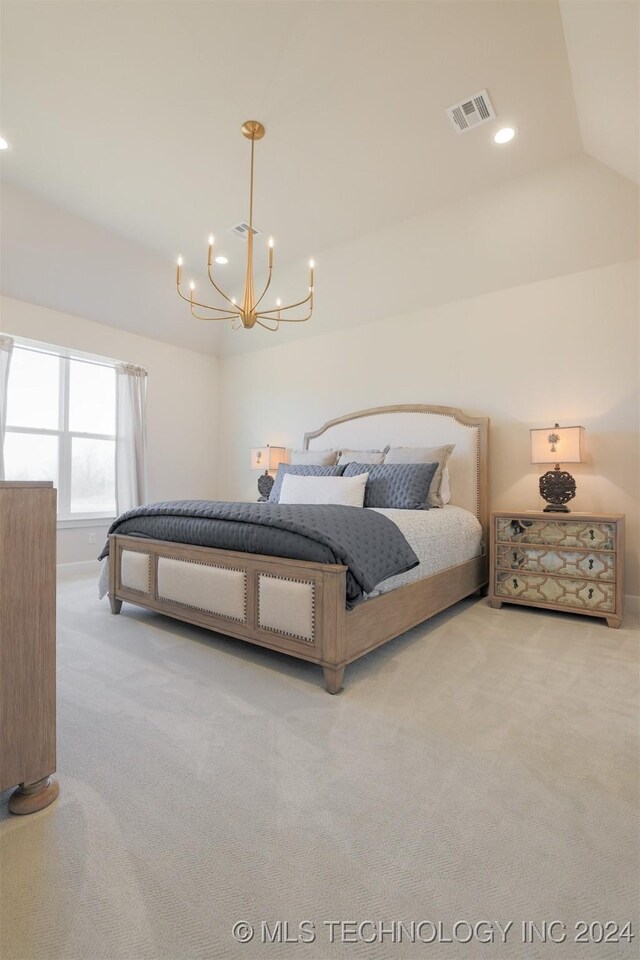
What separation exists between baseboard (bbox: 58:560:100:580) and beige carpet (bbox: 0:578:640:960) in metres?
2.54

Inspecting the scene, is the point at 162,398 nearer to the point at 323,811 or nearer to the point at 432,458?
the point at 432,458

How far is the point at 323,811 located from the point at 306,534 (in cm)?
104

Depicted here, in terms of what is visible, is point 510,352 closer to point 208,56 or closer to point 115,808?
point 208,56

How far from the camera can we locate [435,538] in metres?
2.86

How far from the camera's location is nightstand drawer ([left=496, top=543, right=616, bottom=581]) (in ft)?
9.62

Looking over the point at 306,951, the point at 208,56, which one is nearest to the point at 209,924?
the point at 306,951

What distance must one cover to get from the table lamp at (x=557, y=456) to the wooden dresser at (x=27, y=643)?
3.08m

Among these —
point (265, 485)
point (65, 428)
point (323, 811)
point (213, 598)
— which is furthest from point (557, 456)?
point (65, 428)

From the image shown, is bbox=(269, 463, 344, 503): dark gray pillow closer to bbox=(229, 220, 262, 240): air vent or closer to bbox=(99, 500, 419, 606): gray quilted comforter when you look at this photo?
bbox=(99, 500, 419, 606): gray quilted comforter

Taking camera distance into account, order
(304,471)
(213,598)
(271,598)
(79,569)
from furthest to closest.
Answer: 1. (79,569)
2. (304,471)
3. (213,598)
4. (271,598)

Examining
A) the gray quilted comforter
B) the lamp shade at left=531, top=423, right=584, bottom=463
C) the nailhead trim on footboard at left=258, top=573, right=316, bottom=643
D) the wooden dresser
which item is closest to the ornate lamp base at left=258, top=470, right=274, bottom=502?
the gray quilted comforter

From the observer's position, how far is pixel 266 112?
9.02ft

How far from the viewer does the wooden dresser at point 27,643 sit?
116 centimetres

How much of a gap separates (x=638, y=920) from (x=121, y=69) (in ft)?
12.9
